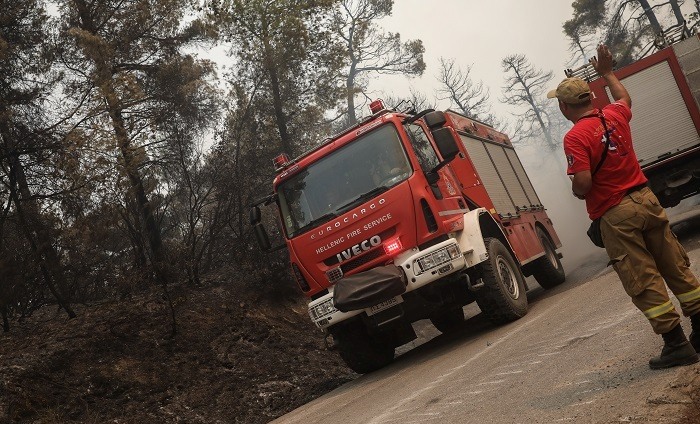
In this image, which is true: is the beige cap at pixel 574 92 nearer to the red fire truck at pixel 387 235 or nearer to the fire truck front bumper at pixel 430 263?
the red fire truck at pixel 387 235

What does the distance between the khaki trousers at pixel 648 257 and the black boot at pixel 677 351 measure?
10 cm

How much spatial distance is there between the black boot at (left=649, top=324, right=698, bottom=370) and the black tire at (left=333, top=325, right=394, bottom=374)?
555 cm

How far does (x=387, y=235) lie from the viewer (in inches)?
338

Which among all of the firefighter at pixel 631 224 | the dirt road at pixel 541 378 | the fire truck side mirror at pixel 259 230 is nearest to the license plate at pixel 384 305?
the dirt road at pixel 541 378

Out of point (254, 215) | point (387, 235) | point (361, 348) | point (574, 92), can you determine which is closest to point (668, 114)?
point (387, 235)

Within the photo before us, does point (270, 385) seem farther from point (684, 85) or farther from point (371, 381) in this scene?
point (684, 85)

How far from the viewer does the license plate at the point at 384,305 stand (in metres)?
8.59

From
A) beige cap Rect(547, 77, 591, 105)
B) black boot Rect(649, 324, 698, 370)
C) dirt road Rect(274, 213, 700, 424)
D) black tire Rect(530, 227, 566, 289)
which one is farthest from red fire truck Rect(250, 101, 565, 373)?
black boot Rect(649, 324, 698, 370)

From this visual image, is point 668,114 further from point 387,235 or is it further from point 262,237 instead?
point 262,237

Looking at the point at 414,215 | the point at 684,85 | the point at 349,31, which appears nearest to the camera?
the point at 414,215

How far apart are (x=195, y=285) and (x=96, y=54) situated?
18.1 feet

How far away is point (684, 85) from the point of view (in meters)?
12.1

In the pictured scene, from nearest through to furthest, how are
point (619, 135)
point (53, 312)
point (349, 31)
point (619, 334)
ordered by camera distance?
1. point (619, 135)
2. point (619, 334)
3. point (53, 312)
4. point (349, 31)

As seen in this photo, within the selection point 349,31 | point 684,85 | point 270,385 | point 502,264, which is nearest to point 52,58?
point 270,385
